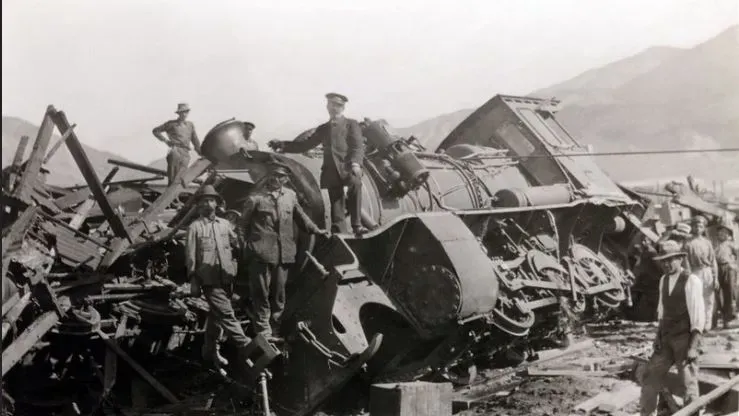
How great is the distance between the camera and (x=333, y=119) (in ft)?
20.4

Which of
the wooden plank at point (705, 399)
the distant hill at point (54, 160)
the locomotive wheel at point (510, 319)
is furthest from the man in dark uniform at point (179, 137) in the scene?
the distant hill at point (54, 160)

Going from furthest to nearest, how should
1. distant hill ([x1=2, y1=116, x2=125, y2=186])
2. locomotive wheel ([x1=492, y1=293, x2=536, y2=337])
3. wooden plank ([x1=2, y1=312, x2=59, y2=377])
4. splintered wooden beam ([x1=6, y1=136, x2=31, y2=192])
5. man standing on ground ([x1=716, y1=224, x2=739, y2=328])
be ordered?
distant hill ([x1=2, y1=116, x2=125, y2=186]) → man standing on ground ([x1=716, y1=224, x2=739, y2=328]) → locomotive wheel ([x1=492, y1=293, x2=536, y2=337]) → splintered wooden beam ([x1=6, y1=136, x2=31, y2=192]) → wooden plank ([x1=2, y1=312, x2=59, y2=377])

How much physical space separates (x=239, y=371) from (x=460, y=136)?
19.1 ft

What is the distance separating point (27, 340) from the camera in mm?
5133

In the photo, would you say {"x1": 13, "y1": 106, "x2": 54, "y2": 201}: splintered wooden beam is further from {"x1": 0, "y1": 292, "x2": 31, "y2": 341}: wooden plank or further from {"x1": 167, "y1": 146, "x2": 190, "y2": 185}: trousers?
{"x1": 167, "y1": 146, "x2": 190, "y2": 185}: trousers

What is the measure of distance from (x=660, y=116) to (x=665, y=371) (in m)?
41.9

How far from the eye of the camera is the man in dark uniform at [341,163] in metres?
6.00

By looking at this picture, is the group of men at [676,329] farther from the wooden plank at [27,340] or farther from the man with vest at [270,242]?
the wooden plank at [27,340]

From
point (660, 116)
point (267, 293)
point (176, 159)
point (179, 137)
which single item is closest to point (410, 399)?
point (267, 293)

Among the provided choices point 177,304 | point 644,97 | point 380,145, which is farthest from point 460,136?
point 644,97

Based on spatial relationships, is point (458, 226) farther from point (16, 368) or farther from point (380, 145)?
point (16, 368)

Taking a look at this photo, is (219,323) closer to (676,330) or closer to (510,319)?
(510,319)

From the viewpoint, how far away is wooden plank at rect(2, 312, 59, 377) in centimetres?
492

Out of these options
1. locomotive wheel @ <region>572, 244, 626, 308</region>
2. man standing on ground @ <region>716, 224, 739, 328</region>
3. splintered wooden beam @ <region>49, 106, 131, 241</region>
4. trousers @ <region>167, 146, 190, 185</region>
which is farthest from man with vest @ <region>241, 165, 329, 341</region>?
man standing on ground @ <region>716, 224, 739, 328</region>
